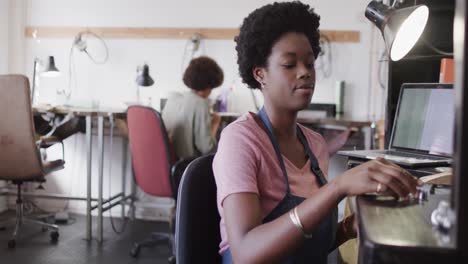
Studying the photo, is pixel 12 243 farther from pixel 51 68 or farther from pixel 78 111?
pixel 51 68

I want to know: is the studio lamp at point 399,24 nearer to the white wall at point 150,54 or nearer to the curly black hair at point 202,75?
the curly black hair at point 202,75

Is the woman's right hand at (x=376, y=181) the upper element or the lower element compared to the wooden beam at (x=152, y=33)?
lower

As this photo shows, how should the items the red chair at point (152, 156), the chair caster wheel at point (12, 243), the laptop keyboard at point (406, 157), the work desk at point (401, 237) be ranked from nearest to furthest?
the work desk at point (401, 237)
the laptop keyboard at point (406, 157)
the red chair at point (152, 156)
the chair caster wheel at point (12, 243)

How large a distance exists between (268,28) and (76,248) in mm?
2460

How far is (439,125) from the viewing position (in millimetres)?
1605

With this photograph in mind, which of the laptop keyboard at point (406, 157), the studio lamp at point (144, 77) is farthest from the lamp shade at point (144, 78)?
the laptop keyboard at point (406, 157)

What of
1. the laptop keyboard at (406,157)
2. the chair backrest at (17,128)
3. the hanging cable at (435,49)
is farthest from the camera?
the chair backrest at (17,128)

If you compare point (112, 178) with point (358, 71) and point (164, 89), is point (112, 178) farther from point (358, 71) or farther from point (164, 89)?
point (358, 71)

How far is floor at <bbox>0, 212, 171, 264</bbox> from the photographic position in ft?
9.32

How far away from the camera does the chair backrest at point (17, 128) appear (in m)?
2.89

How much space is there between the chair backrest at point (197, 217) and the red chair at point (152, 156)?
171 cm

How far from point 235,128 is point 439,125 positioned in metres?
0.92

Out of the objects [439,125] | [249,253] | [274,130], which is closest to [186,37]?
[439,125]

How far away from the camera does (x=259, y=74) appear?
3.69ft
